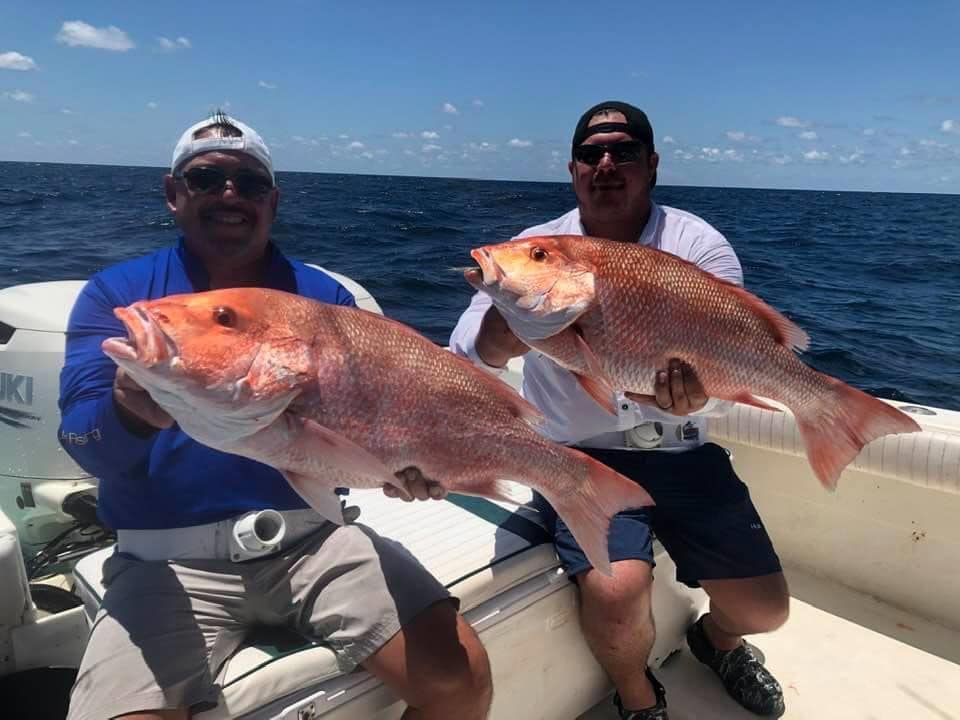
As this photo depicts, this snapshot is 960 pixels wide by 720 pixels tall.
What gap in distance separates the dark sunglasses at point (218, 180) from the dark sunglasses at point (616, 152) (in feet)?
4.44

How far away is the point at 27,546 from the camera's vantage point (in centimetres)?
340

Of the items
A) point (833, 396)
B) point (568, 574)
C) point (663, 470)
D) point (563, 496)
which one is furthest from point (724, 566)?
point (563, 496)

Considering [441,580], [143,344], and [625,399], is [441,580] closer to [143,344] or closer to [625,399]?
[625,399]

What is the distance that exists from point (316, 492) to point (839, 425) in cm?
161

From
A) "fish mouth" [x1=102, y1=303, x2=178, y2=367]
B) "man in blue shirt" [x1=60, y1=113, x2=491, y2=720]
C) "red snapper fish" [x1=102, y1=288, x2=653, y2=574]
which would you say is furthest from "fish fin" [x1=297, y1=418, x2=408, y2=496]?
"fish mouth" [x1=102, y1=303, x2=178, y2=367]

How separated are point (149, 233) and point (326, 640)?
20091 millimetres

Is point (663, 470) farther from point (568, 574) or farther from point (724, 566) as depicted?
point (568, 574)

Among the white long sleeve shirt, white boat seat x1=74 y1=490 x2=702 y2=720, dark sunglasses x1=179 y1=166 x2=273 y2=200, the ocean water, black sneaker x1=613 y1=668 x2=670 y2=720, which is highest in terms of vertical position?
dark sunglasses x1=179 y1=166 x2=273 y2=200

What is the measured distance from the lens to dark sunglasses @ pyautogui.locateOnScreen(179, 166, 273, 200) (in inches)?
96.0

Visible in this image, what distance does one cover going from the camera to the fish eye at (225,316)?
61.9 inches

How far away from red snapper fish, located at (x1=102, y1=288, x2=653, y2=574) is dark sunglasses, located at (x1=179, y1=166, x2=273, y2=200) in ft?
2.89

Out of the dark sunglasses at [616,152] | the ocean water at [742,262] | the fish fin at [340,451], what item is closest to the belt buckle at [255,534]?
the fish fin at [340,451]

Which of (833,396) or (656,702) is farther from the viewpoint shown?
(656,702)

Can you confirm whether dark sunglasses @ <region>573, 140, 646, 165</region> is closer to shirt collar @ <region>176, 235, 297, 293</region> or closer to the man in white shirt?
the man in white shirt
